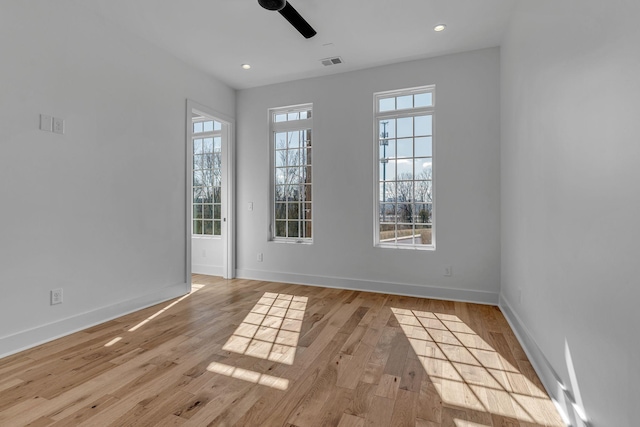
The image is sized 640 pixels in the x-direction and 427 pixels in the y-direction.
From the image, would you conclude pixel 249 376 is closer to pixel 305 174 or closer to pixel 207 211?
pixel 305 174

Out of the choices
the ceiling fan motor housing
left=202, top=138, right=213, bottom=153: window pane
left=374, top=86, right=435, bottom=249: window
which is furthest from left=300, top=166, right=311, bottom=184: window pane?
the ceiling fan motor housing

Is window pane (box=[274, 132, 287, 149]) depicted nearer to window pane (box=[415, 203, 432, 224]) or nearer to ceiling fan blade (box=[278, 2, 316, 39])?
ceiling fan blade (box=[278, 2, 316, 39])

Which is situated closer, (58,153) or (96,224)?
(58,153)

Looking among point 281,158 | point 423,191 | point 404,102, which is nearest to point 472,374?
point 423,191

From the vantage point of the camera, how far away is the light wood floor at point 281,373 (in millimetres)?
1647

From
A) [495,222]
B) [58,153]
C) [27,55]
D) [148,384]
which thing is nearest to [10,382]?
[148,384]

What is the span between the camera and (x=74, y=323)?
2760mm

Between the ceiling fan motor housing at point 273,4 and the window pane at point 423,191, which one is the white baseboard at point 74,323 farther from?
the window pane at point 423,191

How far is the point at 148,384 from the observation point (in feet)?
6.31

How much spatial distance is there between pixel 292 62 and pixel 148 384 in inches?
144

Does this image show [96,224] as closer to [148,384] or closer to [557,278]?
[148,384]

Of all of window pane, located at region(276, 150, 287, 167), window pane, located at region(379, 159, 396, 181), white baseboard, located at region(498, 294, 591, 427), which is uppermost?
window pane, located at region(276, 150, 287, 167)

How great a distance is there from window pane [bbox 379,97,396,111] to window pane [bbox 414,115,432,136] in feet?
1.16

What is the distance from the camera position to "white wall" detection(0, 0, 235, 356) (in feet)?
7.83
